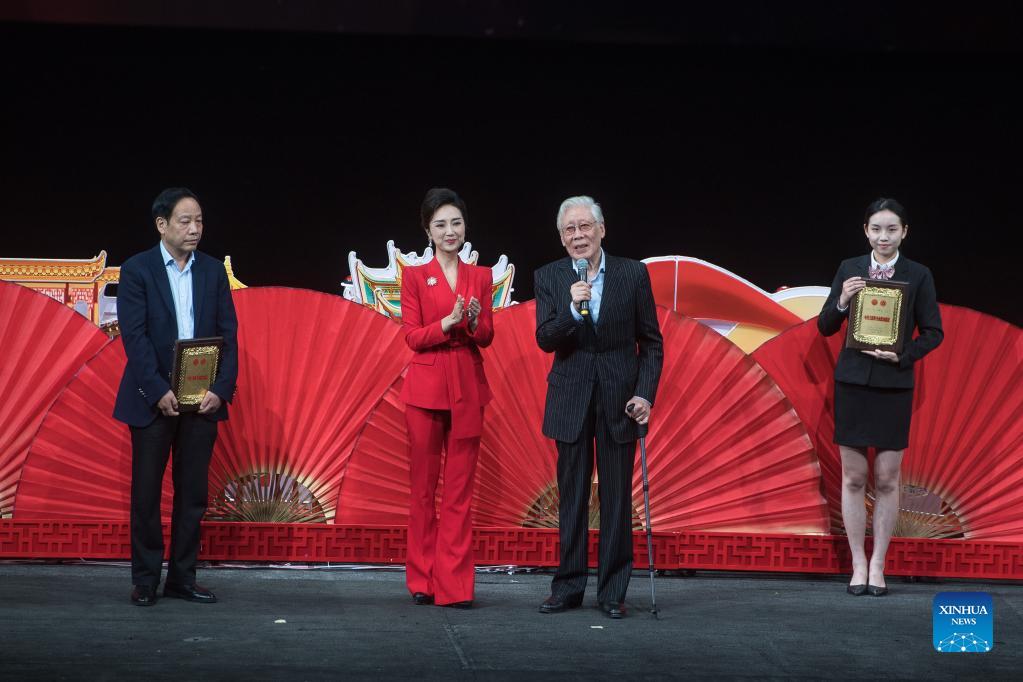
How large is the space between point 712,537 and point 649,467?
310 millimetres

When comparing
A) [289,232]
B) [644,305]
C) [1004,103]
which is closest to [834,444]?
[644,305]

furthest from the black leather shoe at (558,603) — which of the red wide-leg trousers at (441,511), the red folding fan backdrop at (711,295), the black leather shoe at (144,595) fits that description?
the red folding fan backdrop at (711,295)

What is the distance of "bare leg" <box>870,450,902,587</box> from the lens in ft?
11.7

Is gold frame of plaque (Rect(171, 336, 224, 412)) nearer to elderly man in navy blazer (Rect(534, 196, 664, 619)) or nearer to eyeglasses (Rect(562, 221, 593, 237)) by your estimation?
elderly man in navy blazer (Rect(534, 196, 664, 619))

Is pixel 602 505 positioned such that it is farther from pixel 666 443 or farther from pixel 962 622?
pixel 962 622

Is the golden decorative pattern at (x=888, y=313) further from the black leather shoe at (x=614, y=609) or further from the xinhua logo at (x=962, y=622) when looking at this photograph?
the black leather shoe at (x=614, y=609)

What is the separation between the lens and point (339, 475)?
3803mm

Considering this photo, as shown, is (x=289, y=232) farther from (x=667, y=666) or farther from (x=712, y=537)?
(x=667, y=666)

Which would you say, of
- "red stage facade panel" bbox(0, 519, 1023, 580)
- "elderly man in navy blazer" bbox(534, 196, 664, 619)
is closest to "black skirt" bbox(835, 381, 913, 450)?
"red stage facade panel" bbox(0, 519, 1023, 580)

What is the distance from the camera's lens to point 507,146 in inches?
183

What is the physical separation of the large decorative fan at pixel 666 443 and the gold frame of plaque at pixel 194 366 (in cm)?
62

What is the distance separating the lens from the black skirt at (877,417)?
3533 mm

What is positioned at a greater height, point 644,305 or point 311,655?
point 644,305

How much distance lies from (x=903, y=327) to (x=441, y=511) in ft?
4.84
